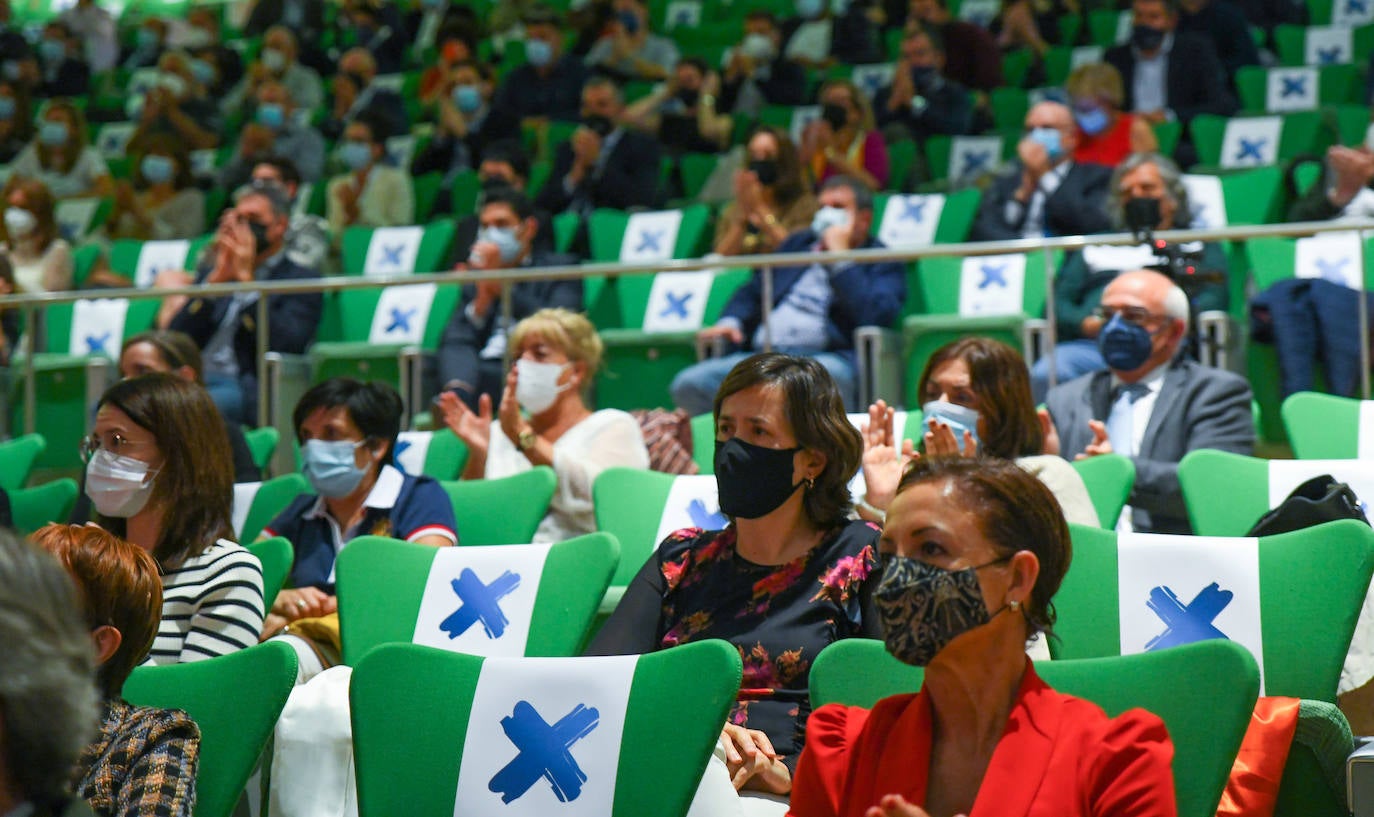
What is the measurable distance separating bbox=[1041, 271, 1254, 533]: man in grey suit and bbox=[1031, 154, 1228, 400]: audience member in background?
27.2 inches

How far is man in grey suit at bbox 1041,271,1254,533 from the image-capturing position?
4348mm

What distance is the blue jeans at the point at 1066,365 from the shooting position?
520cm

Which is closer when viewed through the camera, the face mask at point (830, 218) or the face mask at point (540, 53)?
the face mask at point (830, 218)

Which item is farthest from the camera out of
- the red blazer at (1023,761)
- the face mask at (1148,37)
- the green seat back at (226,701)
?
the face mask at (1148,37)

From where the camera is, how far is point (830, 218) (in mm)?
6203

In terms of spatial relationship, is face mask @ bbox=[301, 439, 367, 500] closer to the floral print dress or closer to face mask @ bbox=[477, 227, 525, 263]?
the floral print dress

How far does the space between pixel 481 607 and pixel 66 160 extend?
25.0 feet

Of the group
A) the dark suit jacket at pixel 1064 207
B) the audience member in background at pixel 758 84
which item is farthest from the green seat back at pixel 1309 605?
the audience member in background at pixel 758 84

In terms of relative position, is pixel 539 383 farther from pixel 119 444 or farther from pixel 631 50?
pixel 631 50

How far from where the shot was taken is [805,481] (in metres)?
3.07

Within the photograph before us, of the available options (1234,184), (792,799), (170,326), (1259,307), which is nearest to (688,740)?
(792,799)

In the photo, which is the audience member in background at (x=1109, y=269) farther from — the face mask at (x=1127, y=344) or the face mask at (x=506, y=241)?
the face mask at (x=506, y=241)

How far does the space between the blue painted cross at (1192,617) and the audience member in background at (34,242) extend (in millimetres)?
6058

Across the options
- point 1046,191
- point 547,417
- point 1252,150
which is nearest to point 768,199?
point 1046,191
